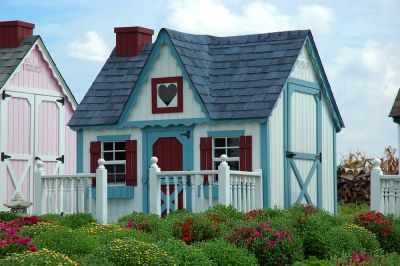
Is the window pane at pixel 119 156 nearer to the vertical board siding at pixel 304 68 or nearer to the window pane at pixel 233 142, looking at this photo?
the window pane at pixel 233 142

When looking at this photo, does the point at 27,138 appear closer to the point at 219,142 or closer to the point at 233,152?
the point at 219,142

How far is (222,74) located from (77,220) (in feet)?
19.2

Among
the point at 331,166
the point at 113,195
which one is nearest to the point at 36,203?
the point at 113,195

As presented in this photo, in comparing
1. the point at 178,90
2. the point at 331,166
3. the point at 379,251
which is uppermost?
the point at 178,90

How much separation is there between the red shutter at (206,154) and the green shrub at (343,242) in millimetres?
6050

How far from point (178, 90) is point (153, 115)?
90cm

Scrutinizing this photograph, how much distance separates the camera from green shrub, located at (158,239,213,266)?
13.1 meters

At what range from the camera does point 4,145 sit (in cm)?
2759

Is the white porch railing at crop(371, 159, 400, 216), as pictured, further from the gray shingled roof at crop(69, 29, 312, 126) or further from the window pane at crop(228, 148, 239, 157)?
the window pane at crop(228, 148, 239, 157)

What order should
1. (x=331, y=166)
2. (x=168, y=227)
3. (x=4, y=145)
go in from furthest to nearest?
(x=4, y=145)
(x=331, y=166)
(x=168, y=227)

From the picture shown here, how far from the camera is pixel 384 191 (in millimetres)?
19875

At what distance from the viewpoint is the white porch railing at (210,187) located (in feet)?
63.5

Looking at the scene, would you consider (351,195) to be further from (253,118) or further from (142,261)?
(142,261)

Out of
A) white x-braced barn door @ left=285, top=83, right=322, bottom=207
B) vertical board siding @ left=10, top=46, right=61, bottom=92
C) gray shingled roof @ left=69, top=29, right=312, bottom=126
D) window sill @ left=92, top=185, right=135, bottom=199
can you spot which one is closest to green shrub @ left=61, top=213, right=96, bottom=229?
window sill @ left=92, top=185, right=135, bottom=199
